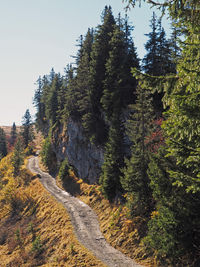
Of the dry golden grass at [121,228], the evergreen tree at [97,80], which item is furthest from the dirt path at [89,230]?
the evergreen tree at [97,80]

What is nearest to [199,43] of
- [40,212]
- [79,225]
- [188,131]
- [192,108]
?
[192,108]

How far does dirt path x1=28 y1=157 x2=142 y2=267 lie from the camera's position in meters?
17.1

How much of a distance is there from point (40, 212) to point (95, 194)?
9348mm

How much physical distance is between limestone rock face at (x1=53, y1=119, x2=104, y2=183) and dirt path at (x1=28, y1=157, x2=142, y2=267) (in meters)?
4.94

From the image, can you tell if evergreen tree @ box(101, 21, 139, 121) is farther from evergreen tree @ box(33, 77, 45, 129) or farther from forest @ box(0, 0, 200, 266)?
evergreen tree @ box(33, 77, 45, 129)

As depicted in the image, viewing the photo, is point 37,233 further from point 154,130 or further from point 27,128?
point 27,128

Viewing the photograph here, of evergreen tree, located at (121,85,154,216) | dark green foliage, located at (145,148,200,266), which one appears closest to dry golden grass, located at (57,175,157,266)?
evergreen tree, located at (121,85,154,216)

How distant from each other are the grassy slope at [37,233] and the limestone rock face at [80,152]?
7168 mm

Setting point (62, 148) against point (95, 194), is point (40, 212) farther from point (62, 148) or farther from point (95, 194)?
point (62, 148)

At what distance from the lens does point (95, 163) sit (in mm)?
34094

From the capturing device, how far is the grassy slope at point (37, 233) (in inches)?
778

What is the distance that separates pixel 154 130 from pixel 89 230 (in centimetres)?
1320

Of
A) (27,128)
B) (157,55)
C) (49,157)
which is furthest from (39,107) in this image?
(157,55)

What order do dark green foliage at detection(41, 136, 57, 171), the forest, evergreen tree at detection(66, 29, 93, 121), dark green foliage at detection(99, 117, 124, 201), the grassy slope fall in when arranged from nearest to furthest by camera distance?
the forest, the grassy slope, dark green foliage at detection(99, 117, 124, 201), evergreen tree at detection(66, 29, 93, 121), dark green foliage at detection(41, 136, 57, 171)
